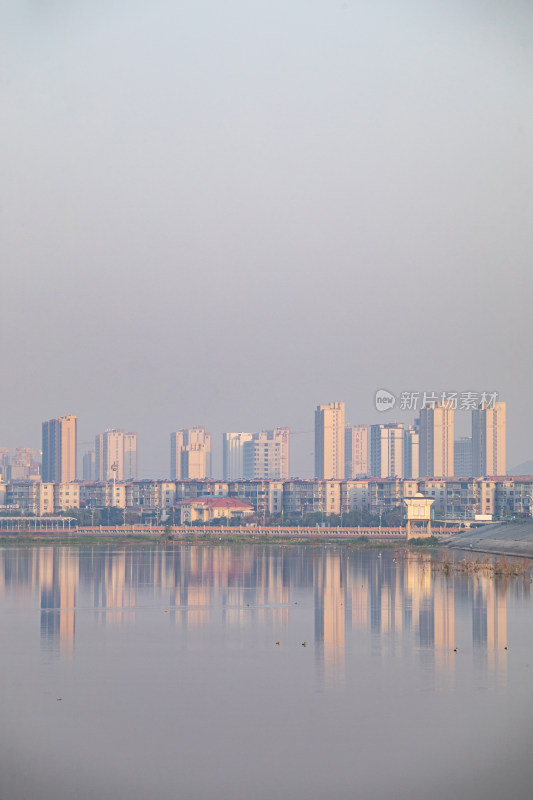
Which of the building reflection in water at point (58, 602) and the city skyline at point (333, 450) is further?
the city skyline at point (333, 450)

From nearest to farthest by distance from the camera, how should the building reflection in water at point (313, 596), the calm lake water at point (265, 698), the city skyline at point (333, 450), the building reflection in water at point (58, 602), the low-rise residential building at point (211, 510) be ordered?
1. the calm lake water at point (265, 698)
2. the building reflection in water at point (313, 596)
3. the building reflection in water at point (58, 602)
4. the low-rise residential building at point (211, 510)
5. the city skyline at point (333, 450)

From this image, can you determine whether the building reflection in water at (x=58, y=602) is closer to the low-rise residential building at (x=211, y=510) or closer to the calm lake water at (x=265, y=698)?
the calm lake water at (x=265, y=698)

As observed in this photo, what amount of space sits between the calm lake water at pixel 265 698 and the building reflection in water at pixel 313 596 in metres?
0.07

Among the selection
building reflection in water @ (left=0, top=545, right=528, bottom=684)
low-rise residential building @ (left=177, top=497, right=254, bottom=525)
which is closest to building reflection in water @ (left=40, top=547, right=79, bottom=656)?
building reflection in water @ (left=0, top=545, right=528, bottom=684)

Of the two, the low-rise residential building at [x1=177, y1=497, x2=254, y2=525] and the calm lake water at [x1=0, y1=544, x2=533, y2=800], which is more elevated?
the calm lake water at [x1=0, y1=544, x2=533, y2=800]

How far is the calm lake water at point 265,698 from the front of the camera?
671 centimetres

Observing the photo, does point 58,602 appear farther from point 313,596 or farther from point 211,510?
point 211,510

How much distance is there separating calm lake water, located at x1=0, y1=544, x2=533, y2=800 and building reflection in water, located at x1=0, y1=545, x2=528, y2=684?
0.07 metres

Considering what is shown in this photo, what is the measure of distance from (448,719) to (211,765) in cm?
229

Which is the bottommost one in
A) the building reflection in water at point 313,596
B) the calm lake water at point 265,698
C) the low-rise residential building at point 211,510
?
the low-rise residential building at point 211,510

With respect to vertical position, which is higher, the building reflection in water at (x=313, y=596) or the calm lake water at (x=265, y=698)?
the calm lake water at (x=265, y=698)

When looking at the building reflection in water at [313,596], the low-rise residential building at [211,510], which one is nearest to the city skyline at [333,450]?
the low-rise residential building at [211,510]

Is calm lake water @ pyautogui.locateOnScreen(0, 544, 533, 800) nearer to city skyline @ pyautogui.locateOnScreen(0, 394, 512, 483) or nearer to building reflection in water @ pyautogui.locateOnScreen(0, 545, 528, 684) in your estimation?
building reflection in water @ pyautogui.locateOnScreen(0, 545, 528, 684)

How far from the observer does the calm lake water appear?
671cm
